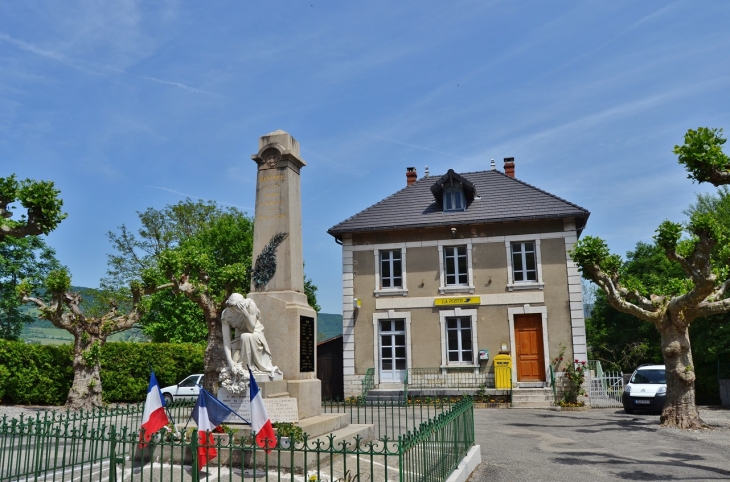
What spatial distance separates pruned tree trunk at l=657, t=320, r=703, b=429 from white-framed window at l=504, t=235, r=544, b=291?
7.29m

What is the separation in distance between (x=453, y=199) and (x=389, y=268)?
Answer: 368cm

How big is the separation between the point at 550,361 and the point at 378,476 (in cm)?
1529

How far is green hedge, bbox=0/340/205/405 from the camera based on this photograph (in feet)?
63.7

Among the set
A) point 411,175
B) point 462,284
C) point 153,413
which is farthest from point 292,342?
point 411,175

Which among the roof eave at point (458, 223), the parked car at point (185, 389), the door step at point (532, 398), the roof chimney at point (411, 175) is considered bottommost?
the door step at point (532, 398)

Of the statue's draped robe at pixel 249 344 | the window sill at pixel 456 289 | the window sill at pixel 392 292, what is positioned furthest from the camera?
the window sill at pixel 392 292

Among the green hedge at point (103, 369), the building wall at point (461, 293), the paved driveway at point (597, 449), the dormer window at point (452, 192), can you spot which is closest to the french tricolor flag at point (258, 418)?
the paved driveway at point (597, 449)

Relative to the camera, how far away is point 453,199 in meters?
24.0

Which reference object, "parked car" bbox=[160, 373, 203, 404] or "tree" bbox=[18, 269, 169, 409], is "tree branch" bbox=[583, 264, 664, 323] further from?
"parked car" bbox=[160, 373, 203, 404]

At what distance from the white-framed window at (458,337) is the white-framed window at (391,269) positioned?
83.5 inches

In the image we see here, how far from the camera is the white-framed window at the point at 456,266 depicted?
2298 cm

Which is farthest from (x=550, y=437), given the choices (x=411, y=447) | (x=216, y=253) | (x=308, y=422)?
(x=216, y=253)

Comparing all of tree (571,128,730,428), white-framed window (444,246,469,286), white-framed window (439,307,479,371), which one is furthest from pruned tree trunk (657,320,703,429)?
white-framed window (444,246,469,286)

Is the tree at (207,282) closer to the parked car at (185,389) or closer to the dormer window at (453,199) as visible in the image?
the parked car at (185,389)
